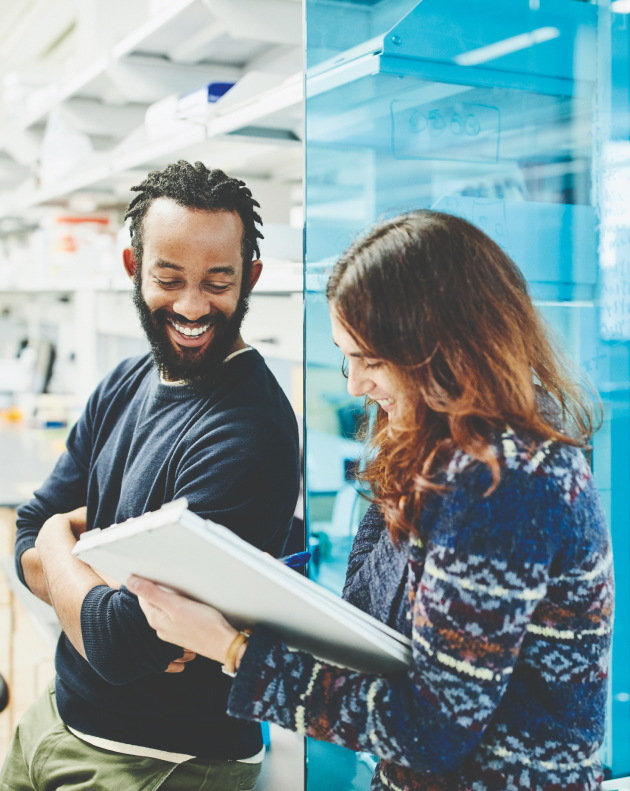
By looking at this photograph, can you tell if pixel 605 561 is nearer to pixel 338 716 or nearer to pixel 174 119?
pixel 338 716

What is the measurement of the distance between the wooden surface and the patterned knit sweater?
1.62 metres

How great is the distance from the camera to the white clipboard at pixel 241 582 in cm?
85

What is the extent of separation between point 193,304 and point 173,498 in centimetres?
31

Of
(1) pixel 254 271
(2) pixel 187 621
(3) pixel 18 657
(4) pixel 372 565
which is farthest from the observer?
(3) pixel 18 657

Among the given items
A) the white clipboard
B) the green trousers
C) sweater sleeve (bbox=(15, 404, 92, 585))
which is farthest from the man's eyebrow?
the green trousers

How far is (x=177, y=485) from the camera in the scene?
131 cm

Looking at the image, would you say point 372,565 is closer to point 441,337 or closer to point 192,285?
point 441,337

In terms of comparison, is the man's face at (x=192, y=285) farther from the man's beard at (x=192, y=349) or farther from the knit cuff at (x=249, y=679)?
the knit cuff at (x=249, y=679)

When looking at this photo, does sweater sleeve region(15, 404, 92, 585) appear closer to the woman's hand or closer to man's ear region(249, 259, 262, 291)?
man's ear region(249, 259, 262, 291)

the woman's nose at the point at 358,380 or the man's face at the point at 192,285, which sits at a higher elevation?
the man's face at the point at 192,285

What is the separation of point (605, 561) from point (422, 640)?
0.69ft

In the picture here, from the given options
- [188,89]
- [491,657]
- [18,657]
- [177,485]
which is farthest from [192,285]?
[18,657]

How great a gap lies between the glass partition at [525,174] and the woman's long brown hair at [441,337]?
374mm

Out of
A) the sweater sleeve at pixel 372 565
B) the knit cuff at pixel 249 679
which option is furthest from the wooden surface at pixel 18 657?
the knit cuff at pixel 249 679
